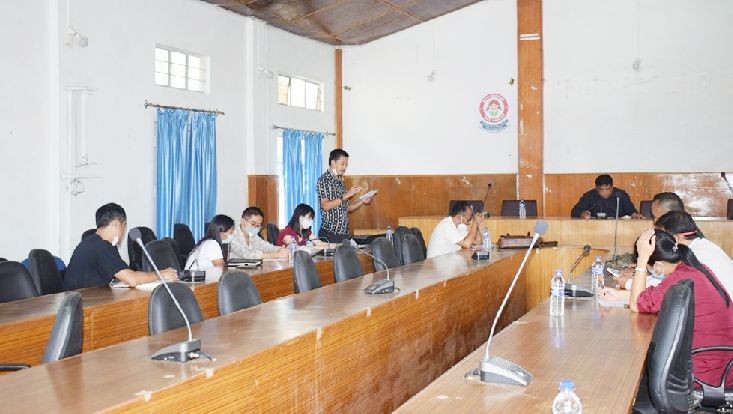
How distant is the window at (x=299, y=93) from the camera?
33.7 ft

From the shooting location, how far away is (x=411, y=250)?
6.30m

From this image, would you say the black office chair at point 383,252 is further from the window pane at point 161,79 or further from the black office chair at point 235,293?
the window pane at point 161,79

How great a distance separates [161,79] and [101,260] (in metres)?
4.21

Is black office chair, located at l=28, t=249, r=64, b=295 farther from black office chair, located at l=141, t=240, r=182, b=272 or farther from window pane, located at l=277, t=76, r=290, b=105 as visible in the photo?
window pane, located at l=277, t=76, r=290, b=105

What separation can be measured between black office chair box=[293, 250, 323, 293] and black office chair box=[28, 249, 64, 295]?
4.89 feet

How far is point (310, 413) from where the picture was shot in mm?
2869

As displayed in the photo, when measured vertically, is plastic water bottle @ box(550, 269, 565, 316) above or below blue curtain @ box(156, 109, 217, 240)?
below

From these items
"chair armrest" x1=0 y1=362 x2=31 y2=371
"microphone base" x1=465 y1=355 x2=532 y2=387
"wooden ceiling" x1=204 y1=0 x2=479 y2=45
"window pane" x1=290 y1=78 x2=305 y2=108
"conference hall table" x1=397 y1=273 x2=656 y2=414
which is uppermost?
"wooden ceiling" x1=204 y1=0 x2=479 y2=45

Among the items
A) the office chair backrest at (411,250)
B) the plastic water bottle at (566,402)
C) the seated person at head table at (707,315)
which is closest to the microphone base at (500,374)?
the plastic water bottle at (566,402)

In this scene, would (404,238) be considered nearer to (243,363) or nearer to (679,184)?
(243,363)

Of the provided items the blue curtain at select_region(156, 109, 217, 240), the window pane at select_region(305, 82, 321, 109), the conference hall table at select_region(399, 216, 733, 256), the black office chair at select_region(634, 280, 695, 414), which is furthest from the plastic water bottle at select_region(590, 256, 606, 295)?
the window pane at select_region(305, 82, 321, 109)

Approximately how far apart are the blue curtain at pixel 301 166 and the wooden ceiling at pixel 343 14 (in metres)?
1.37

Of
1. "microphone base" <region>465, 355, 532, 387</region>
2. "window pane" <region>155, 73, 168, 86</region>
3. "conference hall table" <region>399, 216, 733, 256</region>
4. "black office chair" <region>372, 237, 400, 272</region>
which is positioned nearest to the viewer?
"microphone base" <region>465, 355, 532, 387</region>

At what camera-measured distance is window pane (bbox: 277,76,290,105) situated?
10156 mm
